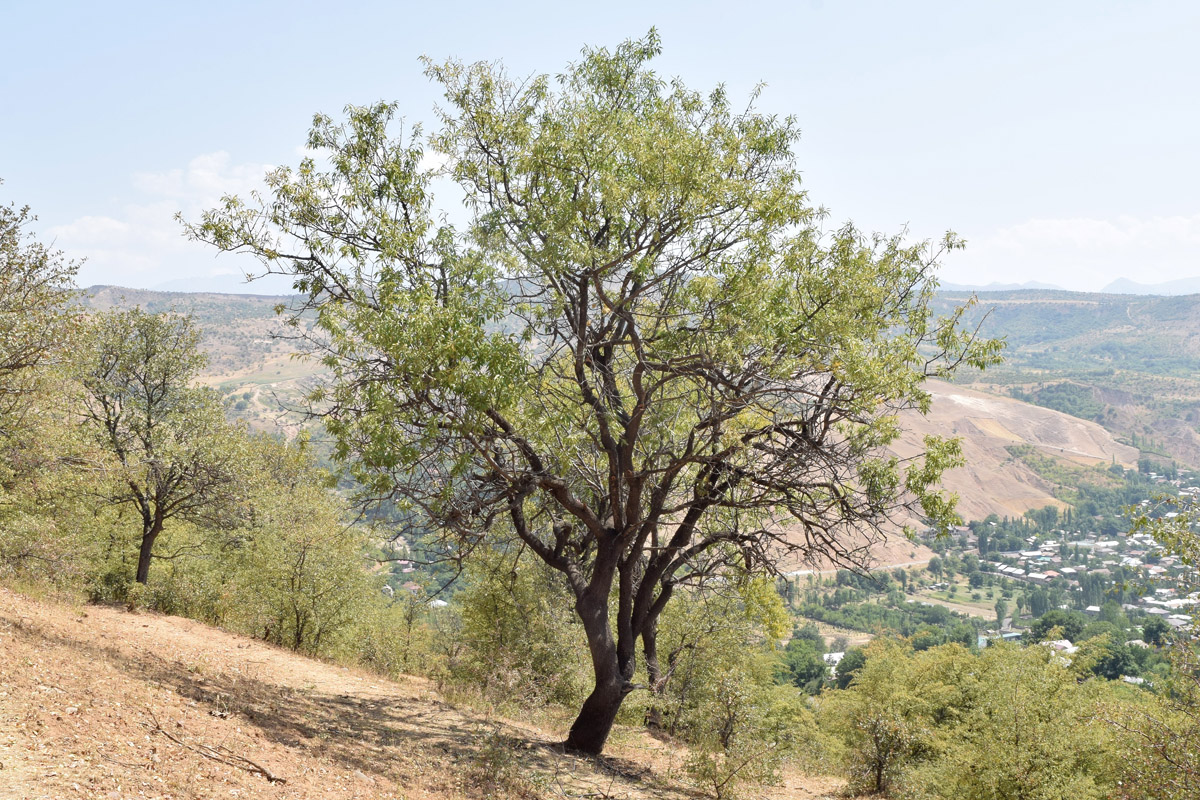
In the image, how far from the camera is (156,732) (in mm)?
7367

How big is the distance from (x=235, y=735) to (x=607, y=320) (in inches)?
306

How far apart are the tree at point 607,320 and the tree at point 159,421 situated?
1236 centimetres

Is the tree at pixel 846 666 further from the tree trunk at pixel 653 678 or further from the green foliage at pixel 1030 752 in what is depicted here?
the green foliage at pixel 1030 752

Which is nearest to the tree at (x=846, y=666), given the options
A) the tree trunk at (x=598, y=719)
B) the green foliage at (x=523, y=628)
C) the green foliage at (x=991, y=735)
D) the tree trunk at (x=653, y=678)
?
the green foliage at (x=991, y=735)

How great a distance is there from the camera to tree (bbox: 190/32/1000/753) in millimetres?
9234

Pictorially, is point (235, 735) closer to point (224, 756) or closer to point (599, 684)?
point (224, 756)

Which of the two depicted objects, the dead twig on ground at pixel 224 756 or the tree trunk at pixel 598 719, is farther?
the tree trunk at pixel 598 719

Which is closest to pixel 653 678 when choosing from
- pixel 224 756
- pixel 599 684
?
pixel 599 684

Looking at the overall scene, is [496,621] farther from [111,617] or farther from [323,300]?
[323,300]

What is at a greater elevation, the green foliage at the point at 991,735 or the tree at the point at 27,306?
the tree at the point at 27,306

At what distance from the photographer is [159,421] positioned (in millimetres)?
20891

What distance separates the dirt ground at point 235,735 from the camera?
6473mm

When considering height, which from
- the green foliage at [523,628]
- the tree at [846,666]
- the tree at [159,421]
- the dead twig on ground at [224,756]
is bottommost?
the tree at [846,666]

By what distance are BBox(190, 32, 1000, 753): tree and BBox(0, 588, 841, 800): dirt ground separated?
2204 millimetres
